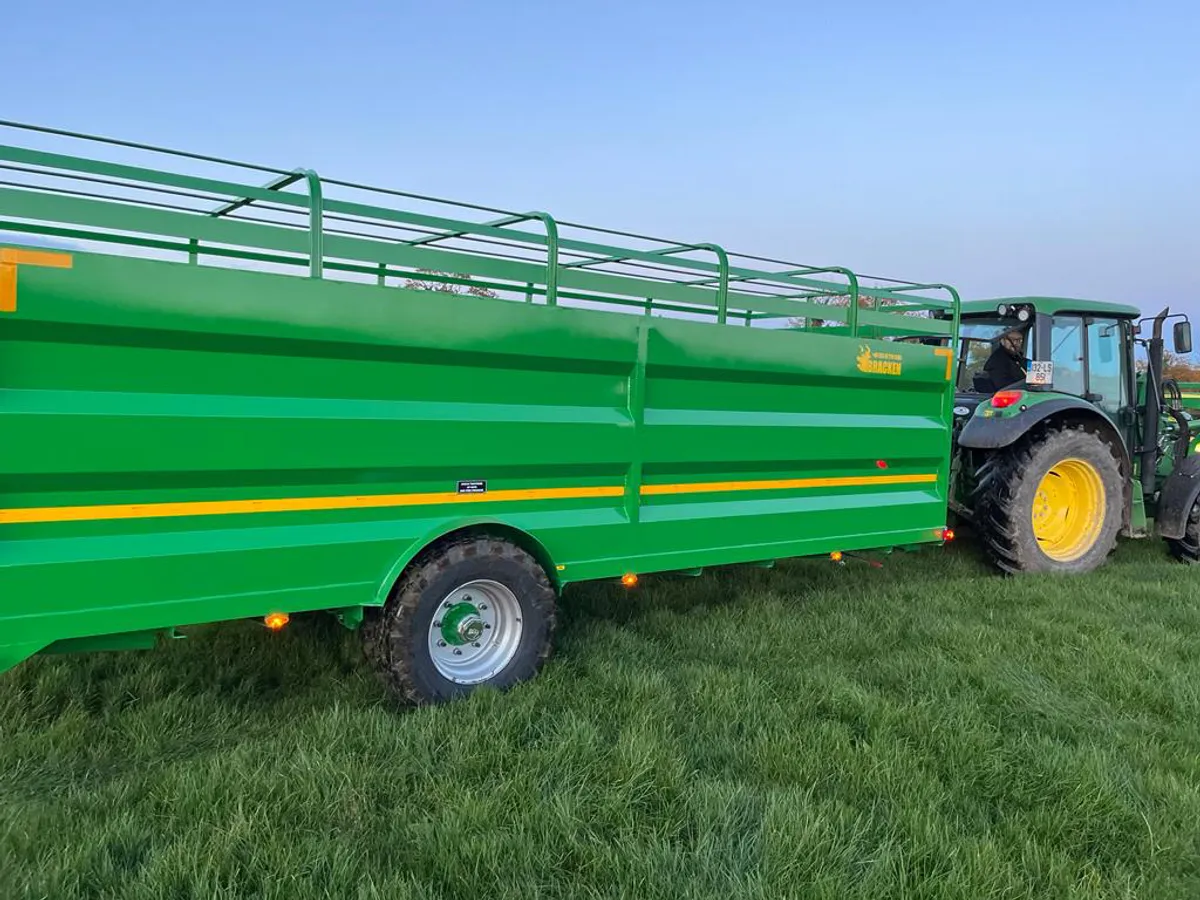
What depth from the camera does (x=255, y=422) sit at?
118 inches

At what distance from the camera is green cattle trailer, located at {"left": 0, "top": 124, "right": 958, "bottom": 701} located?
8.98ft

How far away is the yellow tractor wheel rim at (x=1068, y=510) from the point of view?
6.05m

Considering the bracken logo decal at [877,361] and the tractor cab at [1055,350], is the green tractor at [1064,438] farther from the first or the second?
the bracken logo decal at [877,361]

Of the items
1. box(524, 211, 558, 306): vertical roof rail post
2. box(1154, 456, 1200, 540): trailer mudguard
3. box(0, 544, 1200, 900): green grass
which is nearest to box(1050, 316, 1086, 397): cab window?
box(1154, 456, 1200, 540): trailer mudguard

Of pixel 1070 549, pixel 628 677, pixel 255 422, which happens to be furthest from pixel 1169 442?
pixel 255 422

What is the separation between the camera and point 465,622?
3.59m

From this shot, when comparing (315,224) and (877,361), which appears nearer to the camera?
(315,224)

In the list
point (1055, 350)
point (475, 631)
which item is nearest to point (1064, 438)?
point (1055, 350)

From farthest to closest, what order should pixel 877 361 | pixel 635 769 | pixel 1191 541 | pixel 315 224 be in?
pixel 1191 541
pixel 877 361
pixel 315 224
pixel 635 769

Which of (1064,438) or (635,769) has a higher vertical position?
(1064,438)

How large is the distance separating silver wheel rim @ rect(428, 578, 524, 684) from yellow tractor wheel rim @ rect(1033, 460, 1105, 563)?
4236 millimetres

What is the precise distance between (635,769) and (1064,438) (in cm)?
443

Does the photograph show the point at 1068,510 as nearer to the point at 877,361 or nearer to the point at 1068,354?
the point at 1068,354

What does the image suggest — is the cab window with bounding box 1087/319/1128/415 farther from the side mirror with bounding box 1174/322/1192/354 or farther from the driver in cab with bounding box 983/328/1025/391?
the driver in cab with bounding box 983/328/1025/391
